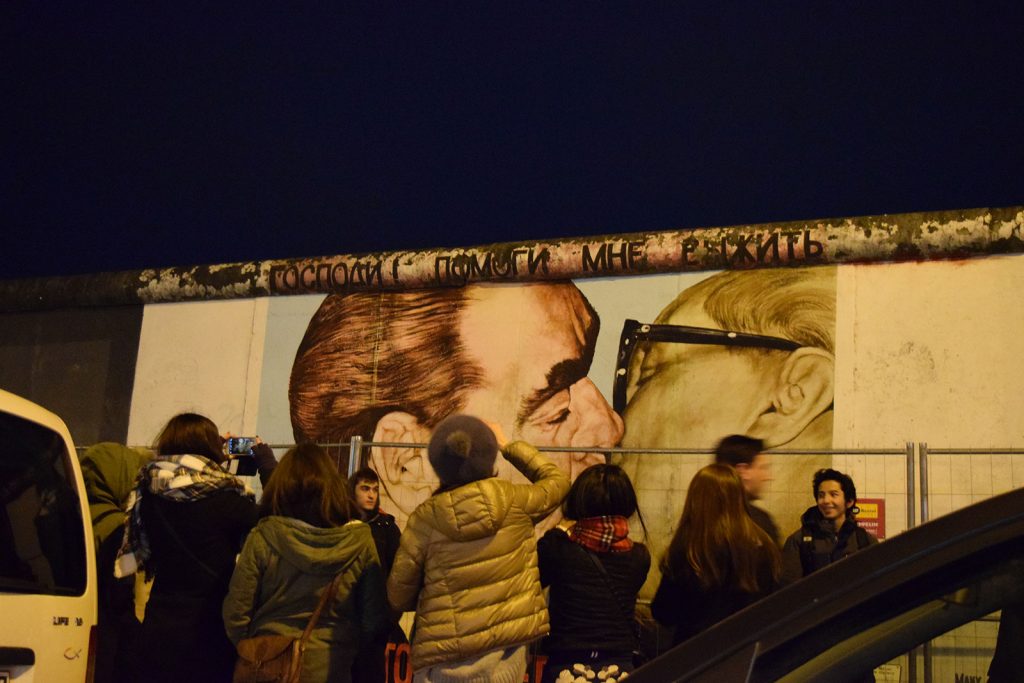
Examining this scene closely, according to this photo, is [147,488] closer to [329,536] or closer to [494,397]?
[329,536]

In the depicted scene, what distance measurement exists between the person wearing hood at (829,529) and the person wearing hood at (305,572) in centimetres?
238

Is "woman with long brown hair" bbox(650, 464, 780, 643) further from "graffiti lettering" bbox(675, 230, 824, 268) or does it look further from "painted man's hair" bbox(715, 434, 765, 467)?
"graffiti lettering" bbox(675, 230, 824, 268)

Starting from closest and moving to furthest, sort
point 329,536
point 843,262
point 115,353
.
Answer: point 329,536, point 843,262, point 115,353

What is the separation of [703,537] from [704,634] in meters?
3.11

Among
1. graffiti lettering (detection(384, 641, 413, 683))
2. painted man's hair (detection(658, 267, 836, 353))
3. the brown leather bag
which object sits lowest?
graffiti lettering (detection(384, 641, 413, 683))

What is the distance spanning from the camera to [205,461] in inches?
223


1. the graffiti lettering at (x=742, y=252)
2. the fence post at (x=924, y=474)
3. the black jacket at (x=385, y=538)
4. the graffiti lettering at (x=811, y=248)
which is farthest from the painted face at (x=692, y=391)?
the black jacket at (x=385, y=538)

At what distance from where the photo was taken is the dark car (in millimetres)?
1950

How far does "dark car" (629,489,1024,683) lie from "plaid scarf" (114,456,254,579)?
3.94 metres

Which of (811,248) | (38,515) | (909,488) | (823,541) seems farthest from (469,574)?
(811,248)

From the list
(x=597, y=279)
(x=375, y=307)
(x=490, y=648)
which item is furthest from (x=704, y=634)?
(x=375, y=307)

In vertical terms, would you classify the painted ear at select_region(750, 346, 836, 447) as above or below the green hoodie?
above

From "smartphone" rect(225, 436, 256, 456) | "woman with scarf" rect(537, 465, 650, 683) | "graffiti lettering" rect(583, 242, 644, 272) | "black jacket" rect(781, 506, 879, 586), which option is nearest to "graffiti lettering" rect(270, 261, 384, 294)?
"graffiti lettering" rect(583, 242, 644, 272)

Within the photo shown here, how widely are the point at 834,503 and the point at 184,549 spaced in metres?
3.48
